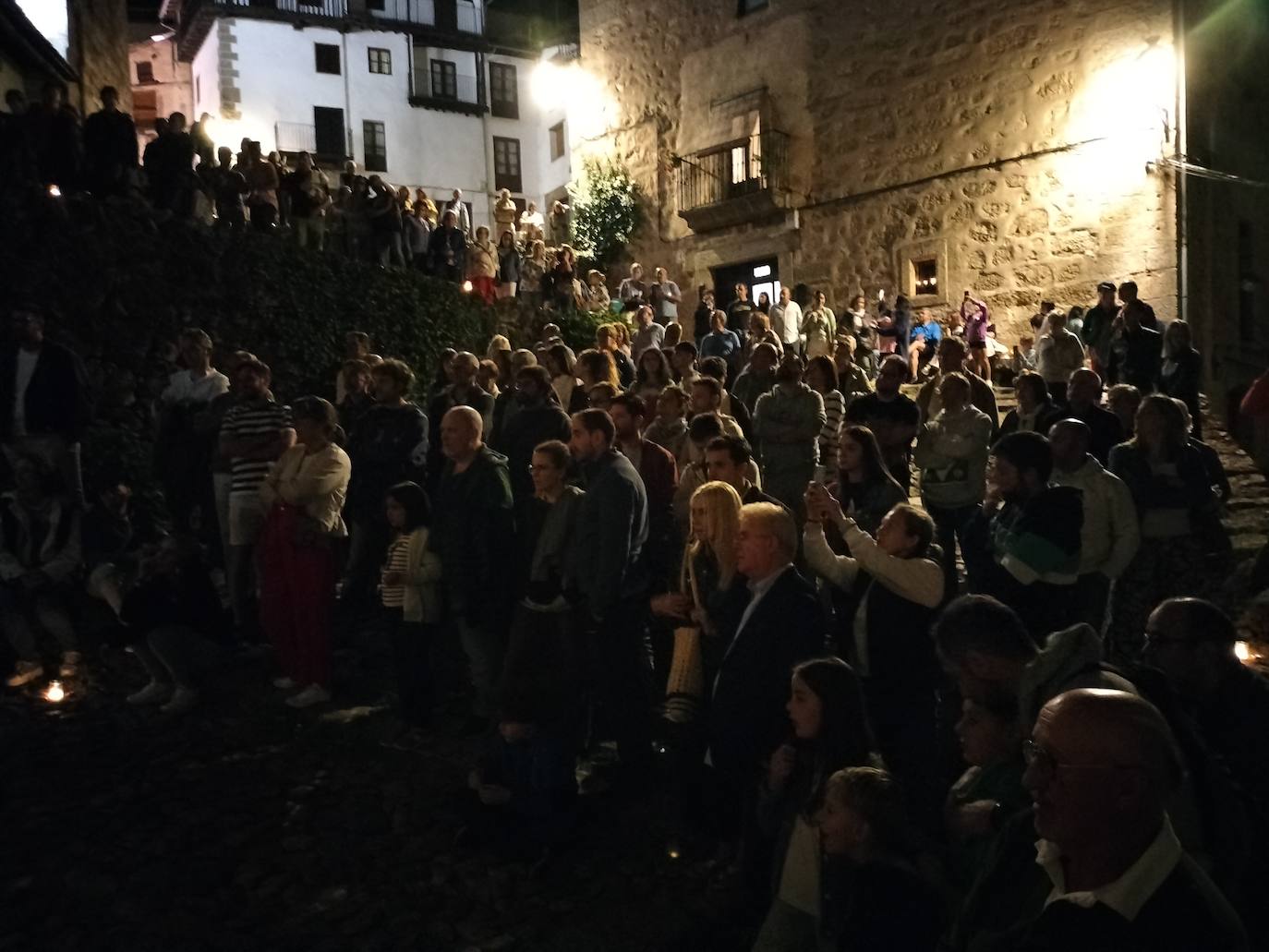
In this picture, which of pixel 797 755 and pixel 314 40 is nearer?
pixel 797 755

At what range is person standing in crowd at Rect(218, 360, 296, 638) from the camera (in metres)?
7.11

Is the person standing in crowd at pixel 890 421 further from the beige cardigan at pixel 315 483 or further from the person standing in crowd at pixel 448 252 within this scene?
the person standing in crowd at pixel 448 252

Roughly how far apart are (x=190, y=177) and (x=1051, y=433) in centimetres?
1110

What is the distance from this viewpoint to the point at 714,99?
22.9 m

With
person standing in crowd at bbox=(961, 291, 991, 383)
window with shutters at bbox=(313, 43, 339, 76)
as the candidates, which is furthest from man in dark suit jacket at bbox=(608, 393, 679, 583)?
window with shutters at bbox=(313, 43, 339, 76)

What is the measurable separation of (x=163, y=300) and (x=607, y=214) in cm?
1387

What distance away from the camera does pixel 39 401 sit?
7.78 metres

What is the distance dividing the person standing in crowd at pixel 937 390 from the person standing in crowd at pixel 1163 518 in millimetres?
1866

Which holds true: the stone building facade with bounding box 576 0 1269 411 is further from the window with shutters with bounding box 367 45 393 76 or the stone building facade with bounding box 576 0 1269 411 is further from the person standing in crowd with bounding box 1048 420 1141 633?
the window with shutters with bounding box 367 45 393 76

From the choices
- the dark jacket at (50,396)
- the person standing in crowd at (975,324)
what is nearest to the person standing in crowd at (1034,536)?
the dark jacket at (50,396)

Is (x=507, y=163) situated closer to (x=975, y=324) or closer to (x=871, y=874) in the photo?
(x=975, y=324)

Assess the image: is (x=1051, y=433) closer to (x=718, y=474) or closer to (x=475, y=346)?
(x=718, y=474)

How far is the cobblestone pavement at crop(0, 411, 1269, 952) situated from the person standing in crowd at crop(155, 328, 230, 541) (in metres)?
1.82

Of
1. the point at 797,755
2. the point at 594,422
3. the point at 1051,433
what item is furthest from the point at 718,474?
the point at 797,755
